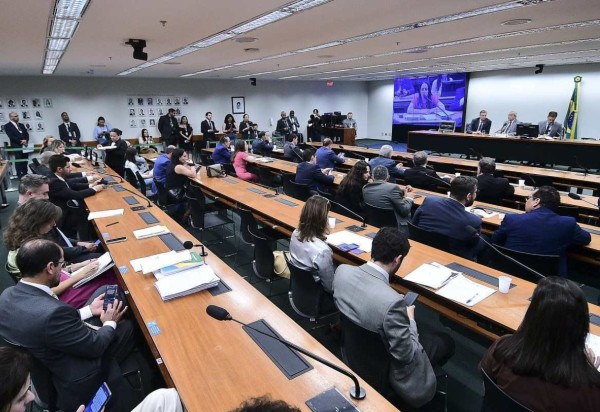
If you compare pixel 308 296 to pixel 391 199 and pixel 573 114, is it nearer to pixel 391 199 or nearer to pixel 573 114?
pixel 391 199

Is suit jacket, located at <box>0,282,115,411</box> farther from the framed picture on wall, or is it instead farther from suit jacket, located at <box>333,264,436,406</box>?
the framed picture on wall

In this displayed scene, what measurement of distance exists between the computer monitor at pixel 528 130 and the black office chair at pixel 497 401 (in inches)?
380

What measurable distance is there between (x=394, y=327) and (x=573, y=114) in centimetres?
1274

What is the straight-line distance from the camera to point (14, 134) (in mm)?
9875

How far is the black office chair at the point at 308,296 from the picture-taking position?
2537mm

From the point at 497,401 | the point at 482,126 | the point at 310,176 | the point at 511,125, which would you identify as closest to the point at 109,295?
the point at 497,401

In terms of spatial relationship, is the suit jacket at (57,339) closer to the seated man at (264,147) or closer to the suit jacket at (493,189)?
the suit jacket at (493,189)

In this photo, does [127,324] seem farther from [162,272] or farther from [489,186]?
[489,186]

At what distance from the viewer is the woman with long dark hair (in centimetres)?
124

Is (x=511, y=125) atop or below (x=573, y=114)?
below

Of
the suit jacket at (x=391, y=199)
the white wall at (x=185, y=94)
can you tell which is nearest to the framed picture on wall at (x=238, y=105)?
the white wall at (x=185, y=94)

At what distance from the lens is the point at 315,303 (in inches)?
101

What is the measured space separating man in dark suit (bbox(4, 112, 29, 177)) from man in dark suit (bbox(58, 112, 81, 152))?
0.89 metres

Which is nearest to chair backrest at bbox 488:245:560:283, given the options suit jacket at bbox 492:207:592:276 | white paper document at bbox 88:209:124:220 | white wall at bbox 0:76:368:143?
suit jacket at bbox 492:207:592:276
